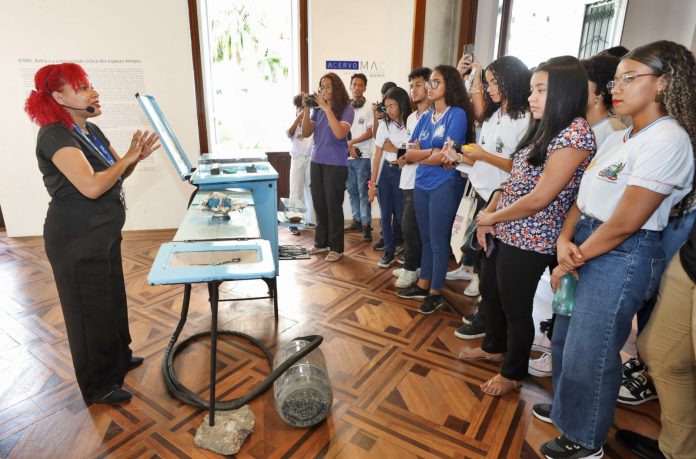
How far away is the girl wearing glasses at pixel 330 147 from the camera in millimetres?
3508

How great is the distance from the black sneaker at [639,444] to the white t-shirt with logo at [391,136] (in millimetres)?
2307

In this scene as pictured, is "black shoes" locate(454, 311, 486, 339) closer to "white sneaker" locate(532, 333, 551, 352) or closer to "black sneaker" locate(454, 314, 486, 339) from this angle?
"black sneaker" locate(454, 314, 486, 339)

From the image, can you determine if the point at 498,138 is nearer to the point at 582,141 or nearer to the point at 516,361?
the point at 582,141

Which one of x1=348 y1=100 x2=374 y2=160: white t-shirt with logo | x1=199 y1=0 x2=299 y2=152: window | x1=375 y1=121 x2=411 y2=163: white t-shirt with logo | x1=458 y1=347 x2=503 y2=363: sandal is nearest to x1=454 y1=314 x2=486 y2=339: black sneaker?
x1=458 y1=347 x2=503 y2=363: sandal

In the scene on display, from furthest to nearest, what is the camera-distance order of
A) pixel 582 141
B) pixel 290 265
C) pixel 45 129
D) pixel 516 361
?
pixel 290 265 → pixel 516 361 → pixel 45 129 → pixel 582 141

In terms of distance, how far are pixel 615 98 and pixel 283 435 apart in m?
1.78

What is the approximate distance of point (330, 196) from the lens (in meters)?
3.67

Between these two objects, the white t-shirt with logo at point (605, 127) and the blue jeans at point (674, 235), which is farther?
the white t-shirt with logo at point (605, 127)

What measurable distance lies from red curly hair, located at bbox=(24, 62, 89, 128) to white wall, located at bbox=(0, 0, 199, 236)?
277 cm

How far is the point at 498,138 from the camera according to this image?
7.17 feet

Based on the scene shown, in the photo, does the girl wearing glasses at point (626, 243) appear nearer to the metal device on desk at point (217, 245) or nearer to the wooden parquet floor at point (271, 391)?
the wooden parquet floor at point (271, 391)

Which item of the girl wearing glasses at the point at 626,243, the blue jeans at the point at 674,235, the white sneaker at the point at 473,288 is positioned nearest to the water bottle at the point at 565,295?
the girl wearing glasses at the point at 626,243

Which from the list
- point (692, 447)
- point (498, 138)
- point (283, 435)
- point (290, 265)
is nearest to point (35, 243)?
point (290, 265)

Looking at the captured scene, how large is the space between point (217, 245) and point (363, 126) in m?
2.93
